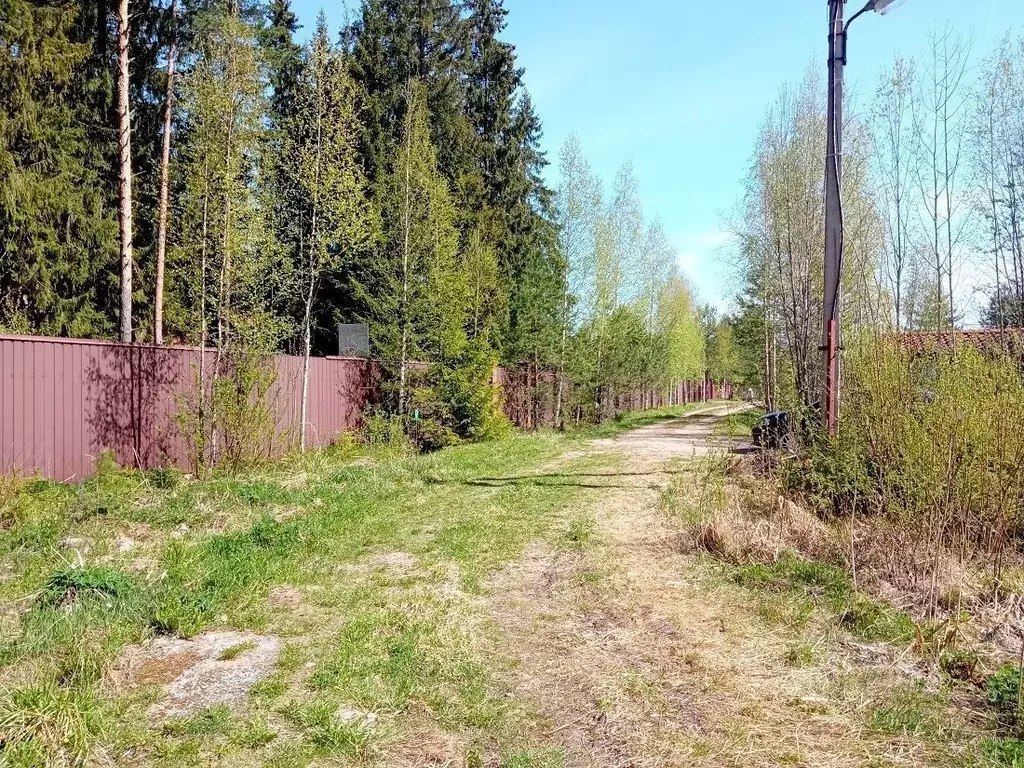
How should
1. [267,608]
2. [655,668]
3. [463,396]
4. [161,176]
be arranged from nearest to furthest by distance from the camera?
[655,668]
[267,608]
[161,176]
[463,396]

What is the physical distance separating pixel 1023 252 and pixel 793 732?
1418 cm

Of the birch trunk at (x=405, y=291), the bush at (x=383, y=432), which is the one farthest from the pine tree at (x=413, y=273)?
the bush at (x=383, y=432)

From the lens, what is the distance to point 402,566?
4.66 metres

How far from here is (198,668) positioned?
9.70 feet

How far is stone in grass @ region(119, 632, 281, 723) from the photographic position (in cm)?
264

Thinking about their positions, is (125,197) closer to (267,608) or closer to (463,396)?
(463,396)

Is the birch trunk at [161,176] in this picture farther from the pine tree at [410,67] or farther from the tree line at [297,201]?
the pine tree at [410,67]

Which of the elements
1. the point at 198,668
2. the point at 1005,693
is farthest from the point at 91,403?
the point at 1005,693

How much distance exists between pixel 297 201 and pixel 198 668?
927cm

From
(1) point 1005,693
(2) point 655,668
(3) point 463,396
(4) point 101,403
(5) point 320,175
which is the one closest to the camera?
(1) point 1005,693

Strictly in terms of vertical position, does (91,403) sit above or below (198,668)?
above

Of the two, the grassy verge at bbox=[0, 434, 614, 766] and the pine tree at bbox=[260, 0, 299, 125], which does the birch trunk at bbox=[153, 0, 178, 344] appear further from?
the grassy verge at bbox=[0, 434, 614, 766]

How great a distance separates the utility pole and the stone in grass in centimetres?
465

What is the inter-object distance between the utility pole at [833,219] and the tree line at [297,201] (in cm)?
718
